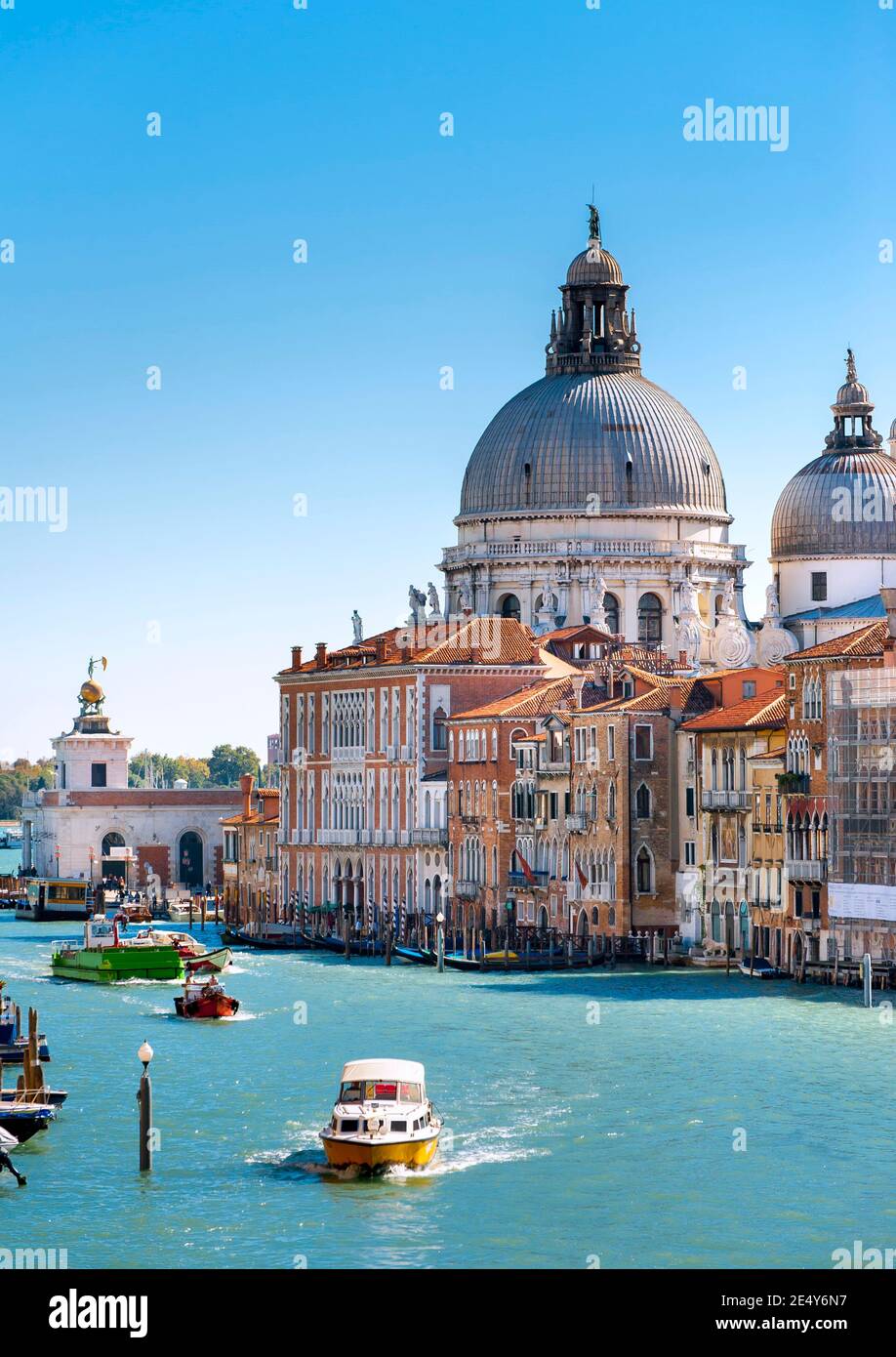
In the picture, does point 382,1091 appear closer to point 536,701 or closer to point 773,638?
point 536,701

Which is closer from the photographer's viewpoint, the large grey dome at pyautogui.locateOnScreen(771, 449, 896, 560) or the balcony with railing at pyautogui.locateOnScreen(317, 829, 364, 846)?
the balcony with railing at pyautogui.locateOnScreen(317, 829, 364, 846)

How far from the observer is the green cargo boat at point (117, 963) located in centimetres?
5709

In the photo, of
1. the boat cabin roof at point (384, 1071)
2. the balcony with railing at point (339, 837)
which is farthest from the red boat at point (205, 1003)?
the balcony with railing at point (339, 837)

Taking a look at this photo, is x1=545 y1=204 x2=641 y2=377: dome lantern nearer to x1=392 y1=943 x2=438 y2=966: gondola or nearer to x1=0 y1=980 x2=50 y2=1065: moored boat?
x1=392 y1=943 x2=438 y2=966: gondola

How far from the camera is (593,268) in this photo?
85.9m

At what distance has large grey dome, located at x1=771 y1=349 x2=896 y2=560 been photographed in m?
82.5

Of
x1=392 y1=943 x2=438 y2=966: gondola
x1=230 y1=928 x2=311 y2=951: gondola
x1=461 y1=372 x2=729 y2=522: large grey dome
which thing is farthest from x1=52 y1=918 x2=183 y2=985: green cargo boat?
x1=461 y1=372 x2=729 y2=522: large grey dome

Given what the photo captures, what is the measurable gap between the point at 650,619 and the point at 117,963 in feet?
98.0

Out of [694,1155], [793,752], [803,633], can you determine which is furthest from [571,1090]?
[803,633]

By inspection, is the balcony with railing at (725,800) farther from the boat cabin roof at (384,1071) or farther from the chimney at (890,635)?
the boat cabin roof at (384,1071)

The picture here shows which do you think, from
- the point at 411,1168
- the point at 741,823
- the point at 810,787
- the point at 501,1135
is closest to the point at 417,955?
the point at 741,823

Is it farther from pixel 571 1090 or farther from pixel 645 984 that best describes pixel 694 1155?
pixel 645 984

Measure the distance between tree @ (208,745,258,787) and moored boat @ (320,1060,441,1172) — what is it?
126 m

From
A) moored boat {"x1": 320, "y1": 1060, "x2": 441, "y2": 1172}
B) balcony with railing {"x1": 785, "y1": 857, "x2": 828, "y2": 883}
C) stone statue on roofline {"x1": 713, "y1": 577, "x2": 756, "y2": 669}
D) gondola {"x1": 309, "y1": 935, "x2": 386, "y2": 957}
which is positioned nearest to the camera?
moored boat {"x1": 320, "y1": 1060, "x2": 441, "y2": 1172}
